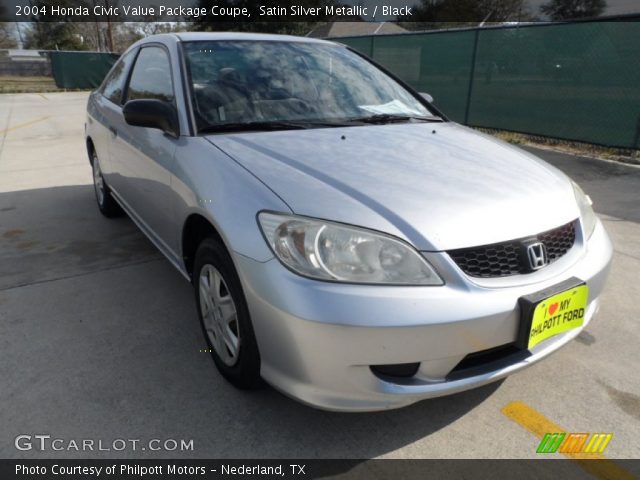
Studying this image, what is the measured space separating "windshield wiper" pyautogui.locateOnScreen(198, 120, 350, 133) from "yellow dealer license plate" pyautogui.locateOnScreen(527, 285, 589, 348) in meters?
1.39

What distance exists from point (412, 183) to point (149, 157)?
5.12 feet

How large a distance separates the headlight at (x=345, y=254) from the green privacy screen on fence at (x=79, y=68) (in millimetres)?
23358

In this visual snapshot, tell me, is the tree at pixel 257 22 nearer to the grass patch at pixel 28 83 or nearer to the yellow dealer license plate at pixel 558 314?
the grass patch at pixel 28 83

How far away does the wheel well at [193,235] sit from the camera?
215 centimetres

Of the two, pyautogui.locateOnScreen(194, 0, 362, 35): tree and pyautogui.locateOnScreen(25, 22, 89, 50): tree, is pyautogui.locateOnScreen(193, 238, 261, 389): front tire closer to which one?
pyautogui.locateOnScreen(194, 0, 362, 35): tree

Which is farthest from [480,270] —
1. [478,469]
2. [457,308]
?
[478,469]

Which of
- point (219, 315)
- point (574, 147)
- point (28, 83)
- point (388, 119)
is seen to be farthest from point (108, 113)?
point (28, 83)

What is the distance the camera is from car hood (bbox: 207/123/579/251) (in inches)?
67.3

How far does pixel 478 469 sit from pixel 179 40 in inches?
104

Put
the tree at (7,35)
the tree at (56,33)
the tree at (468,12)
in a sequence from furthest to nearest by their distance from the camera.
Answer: the tree at (7,35)
the tree at (56,33)
the tree at (468,12)

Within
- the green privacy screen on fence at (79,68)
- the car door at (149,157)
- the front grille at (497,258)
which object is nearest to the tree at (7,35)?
the green privacy screen on fence at (79,68)

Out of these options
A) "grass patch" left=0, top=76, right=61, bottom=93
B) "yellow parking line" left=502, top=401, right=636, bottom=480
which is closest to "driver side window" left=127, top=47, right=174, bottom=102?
"yellow parking line" left=502, top=401, right=636, bottom=480

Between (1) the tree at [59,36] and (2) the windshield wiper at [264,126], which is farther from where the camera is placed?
(1) the tree at [59,36]

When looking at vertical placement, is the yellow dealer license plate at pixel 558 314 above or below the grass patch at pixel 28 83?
above
